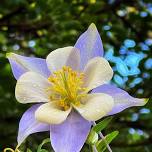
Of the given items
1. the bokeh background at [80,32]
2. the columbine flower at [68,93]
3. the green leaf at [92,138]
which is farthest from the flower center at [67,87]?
the bokeh background at [80,32]

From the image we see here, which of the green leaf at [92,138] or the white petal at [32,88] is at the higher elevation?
the white petal at [32,88]

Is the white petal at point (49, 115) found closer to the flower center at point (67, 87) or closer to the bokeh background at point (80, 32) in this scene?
the flower center at point (67, 87)

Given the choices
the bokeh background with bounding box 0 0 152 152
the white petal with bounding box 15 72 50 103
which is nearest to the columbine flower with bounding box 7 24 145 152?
the white petal with bounding box 15 72 50 103

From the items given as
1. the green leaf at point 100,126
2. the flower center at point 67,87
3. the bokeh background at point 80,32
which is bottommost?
the bokeh background at point 80,32

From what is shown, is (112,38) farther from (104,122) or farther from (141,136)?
(104,122)

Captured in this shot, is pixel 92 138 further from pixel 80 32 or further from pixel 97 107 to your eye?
pixel 80 32

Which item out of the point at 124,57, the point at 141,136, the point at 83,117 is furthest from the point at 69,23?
the point at 83,117

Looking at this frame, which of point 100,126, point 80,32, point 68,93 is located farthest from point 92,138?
point 80,32
